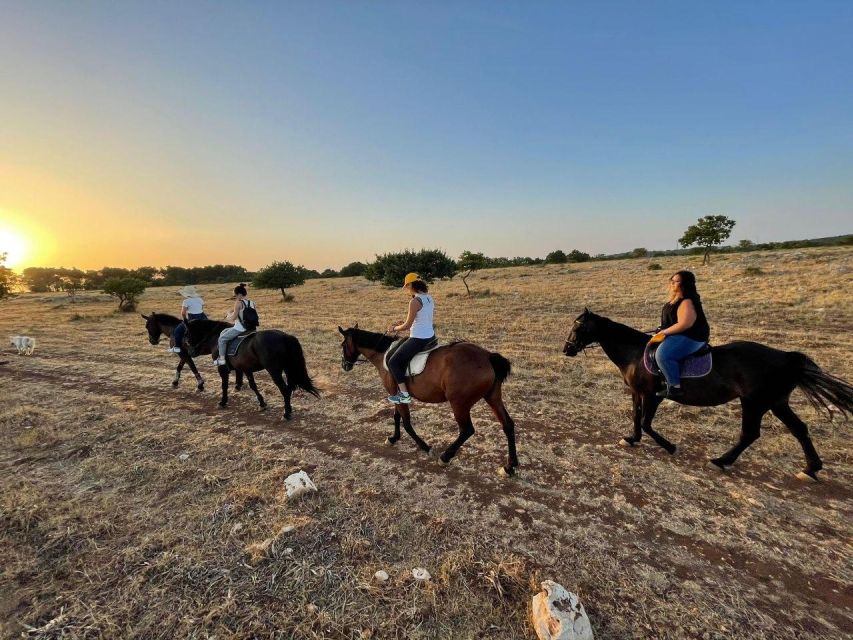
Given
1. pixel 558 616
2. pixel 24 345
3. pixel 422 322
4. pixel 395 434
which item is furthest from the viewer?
pixel 24 345

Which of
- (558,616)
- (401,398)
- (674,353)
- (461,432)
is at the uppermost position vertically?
(674,353)

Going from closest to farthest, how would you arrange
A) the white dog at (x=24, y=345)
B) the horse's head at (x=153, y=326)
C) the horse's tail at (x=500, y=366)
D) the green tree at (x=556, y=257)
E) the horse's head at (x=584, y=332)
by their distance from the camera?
the horse's tail at (x=500, y=366), the horse's head at (x=584, y=332), the horse's head at (x=153, y=326), the white dog at (x=24, y=345), the green tree at (x=556, y=257)

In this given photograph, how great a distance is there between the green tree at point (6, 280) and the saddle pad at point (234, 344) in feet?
84.4

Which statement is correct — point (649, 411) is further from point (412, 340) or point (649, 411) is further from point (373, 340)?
point (373, 340)

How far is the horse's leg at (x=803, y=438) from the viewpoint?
14.7 ft

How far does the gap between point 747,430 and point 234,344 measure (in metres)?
9.52

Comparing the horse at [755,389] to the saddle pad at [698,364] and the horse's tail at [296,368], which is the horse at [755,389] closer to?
the saddle pad at [698,364]

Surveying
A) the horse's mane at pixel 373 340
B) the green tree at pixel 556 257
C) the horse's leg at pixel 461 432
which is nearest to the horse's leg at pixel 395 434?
the horse's leg at pixel 461 432

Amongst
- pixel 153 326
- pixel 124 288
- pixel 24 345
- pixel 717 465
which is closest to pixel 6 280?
pixel 124 288

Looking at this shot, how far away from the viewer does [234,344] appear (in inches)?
313

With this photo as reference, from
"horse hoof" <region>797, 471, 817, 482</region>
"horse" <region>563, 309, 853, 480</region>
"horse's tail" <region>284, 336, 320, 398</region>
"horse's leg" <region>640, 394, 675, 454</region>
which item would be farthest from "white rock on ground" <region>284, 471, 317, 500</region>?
"horse hoof" <region>797, 471, 817, 482</region>

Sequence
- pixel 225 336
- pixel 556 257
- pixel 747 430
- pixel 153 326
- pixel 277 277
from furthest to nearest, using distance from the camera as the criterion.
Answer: pixel 556 257 < pixel 277 277 < pixel 153 326 < pixel 225 336 < pixel 747 430

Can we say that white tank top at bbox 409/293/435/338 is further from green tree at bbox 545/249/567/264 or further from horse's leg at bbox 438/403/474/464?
green tree at bbox 545/249/567/264

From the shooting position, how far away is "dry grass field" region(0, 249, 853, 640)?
288cm
